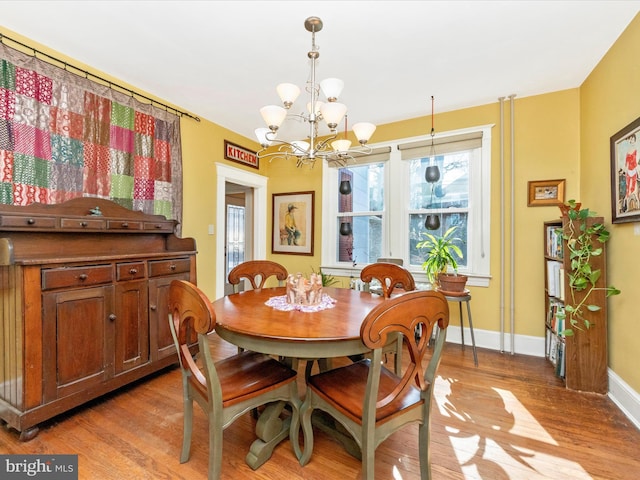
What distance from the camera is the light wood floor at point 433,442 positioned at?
58.7 inches

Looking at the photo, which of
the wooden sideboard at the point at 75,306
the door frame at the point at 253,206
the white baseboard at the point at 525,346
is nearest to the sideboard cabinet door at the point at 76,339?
the wooden sideboard at the point at 75,306

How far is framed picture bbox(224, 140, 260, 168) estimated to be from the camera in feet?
12.6

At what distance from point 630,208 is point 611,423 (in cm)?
138

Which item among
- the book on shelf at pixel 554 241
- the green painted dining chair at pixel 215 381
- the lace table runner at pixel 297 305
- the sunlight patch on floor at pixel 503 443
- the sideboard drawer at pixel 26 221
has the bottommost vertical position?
the sunlight patch on floor at pixel 503 443

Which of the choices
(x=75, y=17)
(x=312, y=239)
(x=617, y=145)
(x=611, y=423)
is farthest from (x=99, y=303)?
(x=617, y=145)

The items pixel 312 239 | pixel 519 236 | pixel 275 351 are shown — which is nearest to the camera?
→ pixel 275 351

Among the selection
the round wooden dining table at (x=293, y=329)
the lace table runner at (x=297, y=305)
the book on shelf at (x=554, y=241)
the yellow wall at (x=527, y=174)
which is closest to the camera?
the round wooden dining table at (x=293, y=329)

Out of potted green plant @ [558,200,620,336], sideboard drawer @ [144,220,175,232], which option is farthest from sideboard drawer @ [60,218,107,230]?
potted green plant @ [558,200,620,336]

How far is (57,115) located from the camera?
224 cm

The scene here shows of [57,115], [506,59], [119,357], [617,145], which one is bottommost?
[119,357]

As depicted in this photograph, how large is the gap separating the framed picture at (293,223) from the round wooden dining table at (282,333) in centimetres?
233

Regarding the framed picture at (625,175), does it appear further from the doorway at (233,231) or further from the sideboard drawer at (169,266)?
the doorway at (233,231)

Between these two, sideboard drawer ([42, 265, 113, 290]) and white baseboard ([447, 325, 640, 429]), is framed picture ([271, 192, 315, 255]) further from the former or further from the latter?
sideboard drawer ([42, 265, 113, 290])

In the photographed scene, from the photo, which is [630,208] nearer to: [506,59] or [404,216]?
[506,59]
